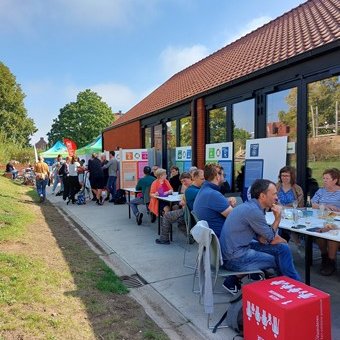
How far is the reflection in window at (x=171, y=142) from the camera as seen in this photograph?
41.1 ft

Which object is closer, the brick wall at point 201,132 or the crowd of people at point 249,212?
the crowd of people at point 249,212

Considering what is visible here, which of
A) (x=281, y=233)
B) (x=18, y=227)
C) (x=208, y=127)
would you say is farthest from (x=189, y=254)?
(x=208, y=127)

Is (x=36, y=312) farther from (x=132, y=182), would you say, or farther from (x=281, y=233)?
(x=132, y=182)

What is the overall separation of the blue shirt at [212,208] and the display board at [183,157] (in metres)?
6.54

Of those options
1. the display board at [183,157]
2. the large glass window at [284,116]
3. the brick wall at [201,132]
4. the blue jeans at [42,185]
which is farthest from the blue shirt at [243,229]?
the blue jeans at [42,185]

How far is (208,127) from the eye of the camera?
10.3 meters

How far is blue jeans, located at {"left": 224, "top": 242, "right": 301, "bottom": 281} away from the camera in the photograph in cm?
361

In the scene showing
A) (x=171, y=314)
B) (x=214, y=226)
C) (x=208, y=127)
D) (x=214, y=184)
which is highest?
(x=208, y=127)

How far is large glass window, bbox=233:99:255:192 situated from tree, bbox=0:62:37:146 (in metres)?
37.6

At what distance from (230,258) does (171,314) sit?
0.88 m

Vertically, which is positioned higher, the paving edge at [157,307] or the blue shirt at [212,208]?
the blue shirt at [212,208]

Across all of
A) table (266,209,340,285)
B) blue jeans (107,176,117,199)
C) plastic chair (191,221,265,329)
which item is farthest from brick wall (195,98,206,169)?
plastic chair (191,221,265,329)

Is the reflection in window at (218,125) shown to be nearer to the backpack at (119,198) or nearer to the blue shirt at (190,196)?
the backpack at (119,198)

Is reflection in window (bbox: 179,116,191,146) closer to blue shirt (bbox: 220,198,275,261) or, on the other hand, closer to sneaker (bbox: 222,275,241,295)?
sneaker (bbox: 222,275,241,295)
